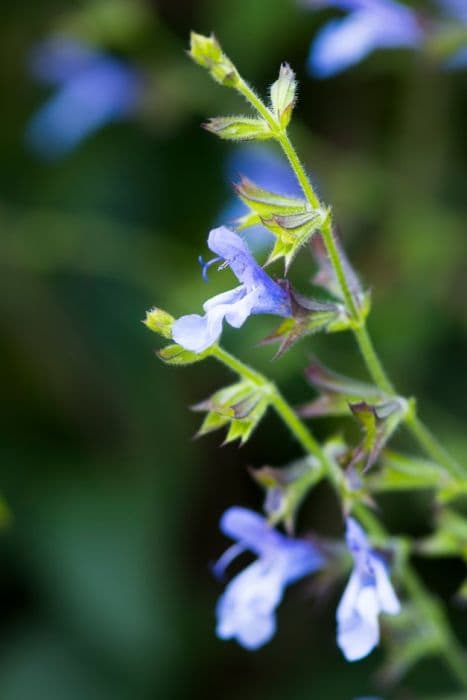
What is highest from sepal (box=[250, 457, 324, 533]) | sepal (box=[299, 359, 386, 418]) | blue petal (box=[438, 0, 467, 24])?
blue petal (box=[438, 0, 467, 24])

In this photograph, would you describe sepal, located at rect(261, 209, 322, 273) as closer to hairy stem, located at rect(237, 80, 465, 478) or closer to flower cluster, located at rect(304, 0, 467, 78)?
hairy stem, located at rect(237, 80, 465, 478)

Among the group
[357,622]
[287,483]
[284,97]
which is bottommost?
[357,622]

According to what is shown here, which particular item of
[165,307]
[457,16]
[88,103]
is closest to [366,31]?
[457,16]

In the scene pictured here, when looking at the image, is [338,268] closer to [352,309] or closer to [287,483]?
[352,309]

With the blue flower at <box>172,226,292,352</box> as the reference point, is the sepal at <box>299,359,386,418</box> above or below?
below

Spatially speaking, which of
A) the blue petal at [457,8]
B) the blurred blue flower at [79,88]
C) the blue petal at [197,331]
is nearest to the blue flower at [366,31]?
the blue petal at [457,8]

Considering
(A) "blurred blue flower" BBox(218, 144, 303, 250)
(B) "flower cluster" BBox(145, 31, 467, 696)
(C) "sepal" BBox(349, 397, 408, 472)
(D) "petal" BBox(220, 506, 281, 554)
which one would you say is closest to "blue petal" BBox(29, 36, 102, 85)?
(A) "blurred blue flower" BBox(218, 144, 303, 250)
